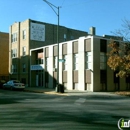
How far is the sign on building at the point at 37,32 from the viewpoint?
1853 inches

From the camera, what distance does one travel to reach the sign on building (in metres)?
47.1

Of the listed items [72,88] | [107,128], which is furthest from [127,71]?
[107,128]

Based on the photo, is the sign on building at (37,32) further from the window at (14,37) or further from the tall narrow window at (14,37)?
the window at (14,37)

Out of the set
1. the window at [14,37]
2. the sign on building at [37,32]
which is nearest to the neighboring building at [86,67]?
the sign on building at [37,32]

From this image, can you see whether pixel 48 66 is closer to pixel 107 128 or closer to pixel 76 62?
pixel 76 62

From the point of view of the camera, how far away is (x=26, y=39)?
47281mm

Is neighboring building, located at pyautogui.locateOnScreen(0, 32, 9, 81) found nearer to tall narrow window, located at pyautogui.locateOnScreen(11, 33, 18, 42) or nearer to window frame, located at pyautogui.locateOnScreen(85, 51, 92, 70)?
tall narrow window, located at pyautogui.locateOnScreen(11, 33, 18, 42)

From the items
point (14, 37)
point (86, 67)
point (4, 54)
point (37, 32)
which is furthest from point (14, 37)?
point (86, 67)

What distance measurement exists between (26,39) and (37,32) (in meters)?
2.41

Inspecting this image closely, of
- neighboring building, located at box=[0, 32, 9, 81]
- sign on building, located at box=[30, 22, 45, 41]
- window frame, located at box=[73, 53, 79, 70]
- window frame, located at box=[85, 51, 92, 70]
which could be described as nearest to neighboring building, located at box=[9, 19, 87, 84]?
sign on building, located at box=[30, 22, 45, 41]

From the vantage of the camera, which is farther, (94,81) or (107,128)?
(94,81)

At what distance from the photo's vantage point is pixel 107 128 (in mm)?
8805

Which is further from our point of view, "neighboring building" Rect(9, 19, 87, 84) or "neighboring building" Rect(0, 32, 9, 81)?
"neighboring building" Rect(0, 32, 9, 81)

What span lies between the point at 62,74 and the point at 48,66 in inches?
169
